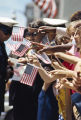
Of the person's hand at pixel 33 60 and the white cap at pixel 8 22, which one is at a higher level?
the white cap at pixel 8 22

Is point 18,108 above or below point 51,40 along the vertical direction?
below

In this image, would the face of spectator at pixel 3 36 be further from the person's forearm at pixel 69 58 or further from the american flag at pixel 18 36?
the person's forearm at pixel 69 58

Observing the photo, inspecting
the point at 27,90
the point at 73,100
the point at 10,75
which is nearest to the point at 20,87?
the point at 27,90

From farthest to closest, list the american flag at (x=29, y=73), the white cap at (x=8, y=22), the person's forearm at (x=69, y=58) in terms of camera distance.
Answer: the white cap at (x=8, y=22), the american flag at (x=29, y=73), the person's forearm at (x=69, y=58)

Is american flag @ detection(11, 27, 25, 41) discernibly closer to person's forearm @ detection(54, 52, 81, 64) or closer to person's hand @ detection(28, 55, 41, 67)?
person's hand @ detection(28, 55, 41, 67)

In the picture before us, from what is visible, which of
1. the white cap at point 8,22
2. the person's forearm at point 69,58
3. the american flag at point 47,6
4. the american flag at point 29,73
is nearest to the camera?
the person's forearm at point 69,58

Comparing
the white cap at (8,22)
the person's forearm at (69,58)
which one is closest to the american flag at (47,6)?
the white cap at (8,22)

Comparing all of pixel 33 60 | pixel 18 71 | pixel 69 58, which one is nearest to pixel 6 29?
pixel 18 71

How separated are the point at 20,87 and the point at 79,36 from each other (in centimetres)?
173

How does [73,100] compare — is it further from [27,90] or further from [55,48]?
[27,90]

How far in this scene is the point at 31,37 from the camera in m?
3.25

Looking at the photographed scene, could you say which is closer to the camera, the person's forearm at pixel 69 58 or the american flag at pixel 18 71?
the person's forearm at pixel 69 58

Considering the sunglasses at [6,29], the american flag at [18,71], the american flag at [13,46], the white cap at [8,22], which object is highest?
the white cap at [8,22]

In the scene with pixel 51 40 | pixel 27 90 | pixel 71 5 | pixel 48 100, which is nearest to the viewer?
pixel 48 100
